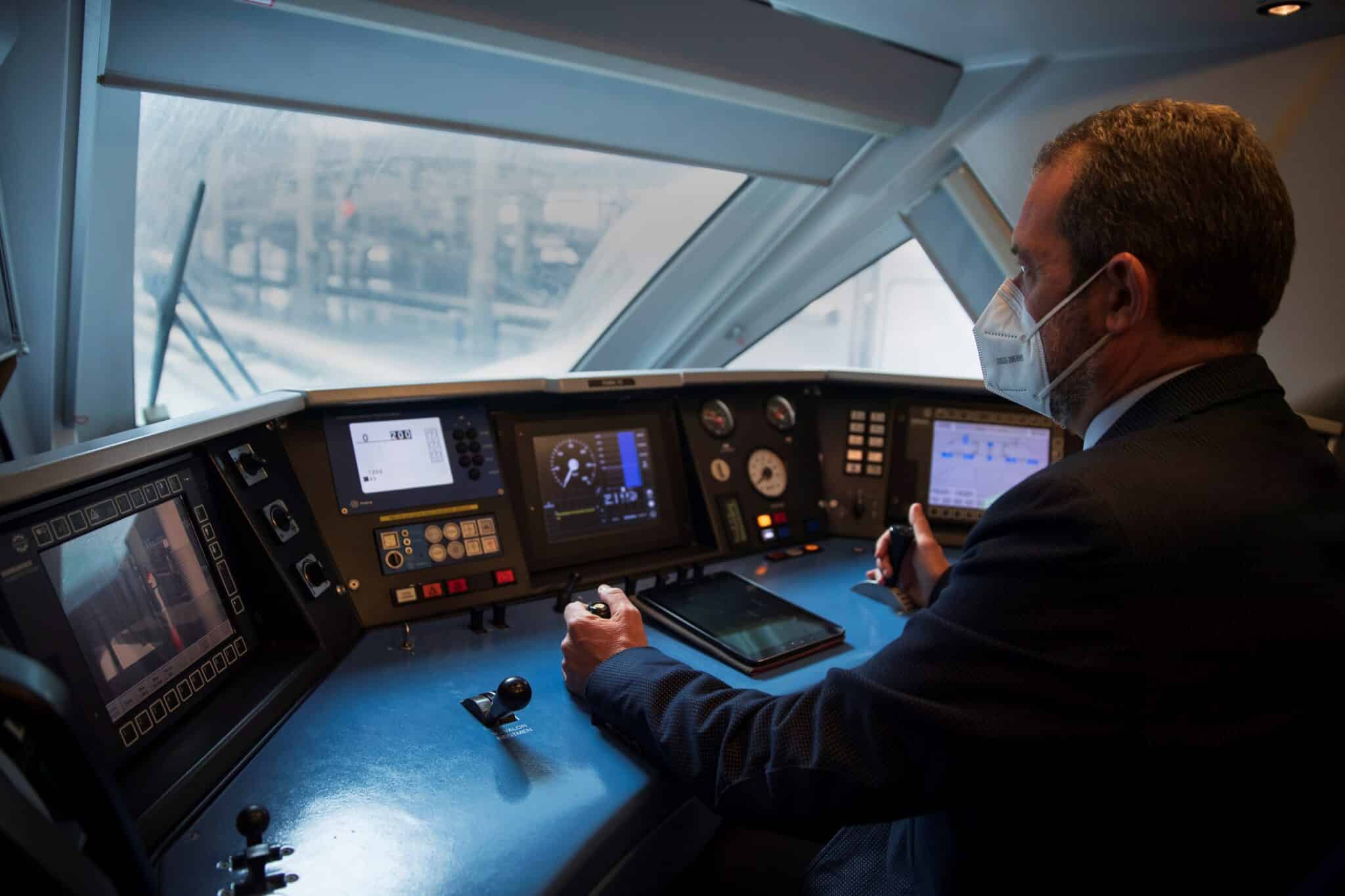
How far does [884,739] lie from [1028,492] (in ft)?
1.05

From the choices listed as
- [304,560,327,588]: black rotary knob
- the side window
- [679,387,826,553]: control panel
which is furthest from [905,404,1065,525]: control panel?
[304,560,327,588]: black rotary knob

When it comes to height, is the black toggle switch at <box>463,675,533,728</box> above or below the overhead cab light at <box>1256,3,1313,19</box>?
below

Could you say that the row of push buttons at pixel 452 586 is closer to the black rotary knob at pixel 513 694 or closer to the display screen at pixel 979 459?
the black rotary knob at pixel 513 694

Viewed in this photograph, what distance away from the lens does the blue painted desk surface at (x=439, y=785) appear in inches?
36.4

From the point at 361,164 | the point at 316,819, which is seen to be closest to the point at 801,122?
the point at 361,164

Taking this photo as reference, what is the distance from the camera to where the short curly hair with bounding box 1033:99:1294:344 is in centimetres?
96

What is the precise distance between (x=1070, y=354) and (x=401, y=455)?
124 centimetres

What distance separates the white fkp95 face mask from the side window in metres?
2.24

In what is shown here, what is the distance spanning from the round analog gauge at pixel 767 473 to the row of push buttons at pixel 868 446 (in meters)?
0.23

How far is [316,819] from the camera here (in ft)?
3.26

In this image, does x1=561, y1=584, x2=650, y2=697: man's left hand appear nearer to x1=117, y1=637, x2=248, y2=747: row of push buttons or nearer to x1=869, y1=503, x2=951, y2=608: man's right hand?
x1=117, y1=637, x2=248, y2=747: row of push buttons

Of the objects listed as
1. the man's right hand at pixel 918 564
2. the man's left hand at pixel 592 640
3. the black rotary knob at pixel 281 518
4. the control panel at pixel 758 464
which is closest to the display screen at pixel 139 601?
the black rotary knob at pixel 281 518

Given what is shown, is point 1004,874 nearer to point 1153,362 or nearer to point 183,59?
point 1153,362

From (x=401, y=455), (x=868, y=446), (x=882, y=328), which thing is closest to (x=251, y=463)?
(x=401, y=455)
